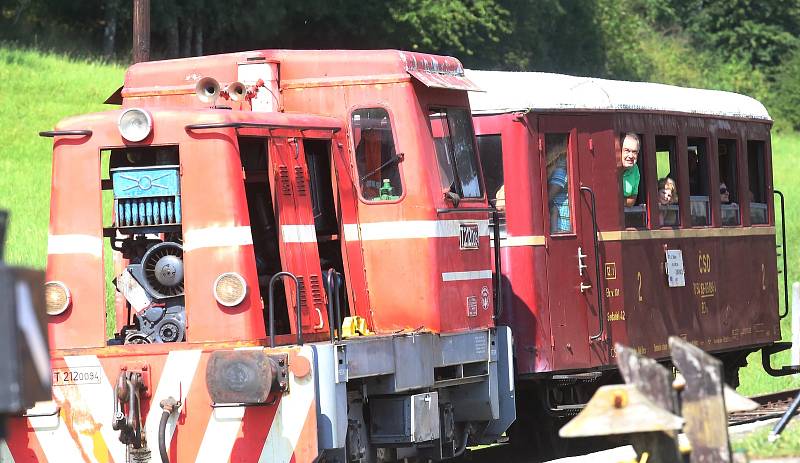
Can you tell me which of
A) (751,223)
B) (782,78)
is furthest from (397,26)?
(751,223)

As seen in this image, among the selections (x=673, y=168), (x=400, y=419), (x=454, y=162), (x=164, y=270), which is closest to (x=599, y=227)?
(x=673, y=168)

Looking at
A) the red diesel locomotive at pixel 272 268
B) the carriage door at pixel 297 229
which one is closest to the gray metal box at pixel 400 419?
the red diesel locomotive at pixel 272 268

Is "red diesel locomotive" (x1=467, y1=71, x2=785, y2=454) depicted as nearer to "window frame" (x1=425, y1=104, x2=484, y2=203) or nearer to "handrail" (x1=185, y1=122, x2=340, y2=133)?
"window frame" (x1=425, y1=104, x2=484, y2=203)

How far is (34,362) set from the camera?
4617 mm

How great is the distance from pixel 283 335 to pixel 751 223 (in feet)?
24.4

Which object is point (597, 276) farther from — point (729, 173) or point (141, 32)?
point (141, 32)

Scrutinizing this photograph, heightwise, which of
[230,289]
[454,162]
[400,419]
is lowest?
A: [400,419]

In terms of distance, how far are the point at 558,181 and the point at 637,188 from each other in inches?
42.0

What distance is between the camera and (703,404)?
6836 mm

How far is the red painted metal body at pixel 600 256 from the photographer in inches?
477

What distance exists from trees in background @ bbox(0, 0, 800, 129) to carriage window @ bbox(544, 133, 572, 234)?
36130 millimetres

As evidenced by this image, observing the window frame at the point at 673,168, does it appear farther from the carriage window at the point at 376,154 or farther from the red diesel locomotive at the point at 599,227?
the carriage window at the point at 376,154

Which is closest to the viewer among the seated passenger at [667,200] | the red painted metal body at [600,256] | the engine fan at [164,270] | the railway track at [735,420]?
the engine fan at [164,270]

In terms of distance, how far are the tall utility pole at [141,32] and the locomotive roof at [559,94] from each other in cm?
593
